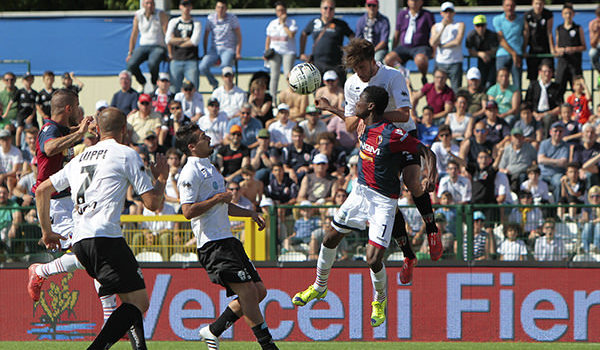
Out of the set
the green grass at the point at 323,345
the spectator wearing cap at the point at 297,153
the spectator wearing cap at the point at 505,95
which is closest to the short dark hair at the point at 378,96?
the green grass at the point at 323,345

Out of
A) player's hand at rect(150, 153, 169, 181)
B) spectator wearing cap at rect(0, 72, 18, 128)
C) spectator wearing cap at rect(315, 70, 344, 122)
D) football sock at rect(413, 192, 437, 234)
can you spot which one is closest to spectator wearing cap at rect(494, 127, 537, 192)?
spectator wearing cap at rect(315, 70, 344, 122)

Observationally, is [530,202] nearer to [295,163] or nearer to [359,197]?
[295,163]

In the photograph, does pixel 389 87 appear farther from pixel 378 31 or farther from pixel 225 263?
pixel 378 31

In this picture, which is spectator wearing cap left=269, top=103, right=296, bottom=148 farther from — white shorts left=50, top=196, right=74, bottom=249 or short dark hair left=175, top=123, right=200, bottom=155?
short dark hair left=175, top=123, right=200, bottom=155

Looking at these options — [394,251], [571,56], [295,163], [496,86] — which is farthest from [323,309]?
[571,56]

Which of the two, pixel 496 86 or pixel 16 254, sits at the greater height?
pixel 496 86

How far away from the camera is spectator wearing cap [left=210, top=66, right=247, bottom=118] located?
2020cm

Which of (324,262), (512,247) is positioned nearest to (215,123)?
(512,247)

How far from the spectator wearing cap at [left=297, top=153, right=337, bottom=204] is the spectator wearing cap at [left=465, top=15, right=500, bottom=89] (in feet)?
16.4

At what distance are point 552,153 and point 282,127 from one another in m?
5.00

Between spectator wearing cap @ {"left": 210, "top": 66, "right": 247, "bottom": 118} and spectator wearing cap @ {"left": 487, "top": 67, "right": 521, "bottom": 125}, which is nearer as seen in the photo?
spectator wearing cap @ {"left": 487, "top": 67, "right": 521, "bottom": 125}

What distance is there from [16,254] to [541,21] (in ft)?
37.2

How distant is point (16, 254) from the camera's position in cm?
1588

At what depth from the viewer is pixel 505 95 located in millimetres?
19578
